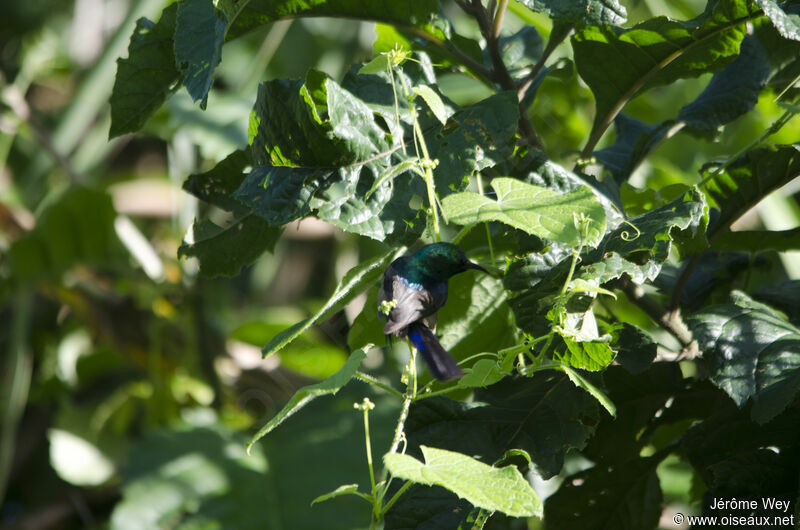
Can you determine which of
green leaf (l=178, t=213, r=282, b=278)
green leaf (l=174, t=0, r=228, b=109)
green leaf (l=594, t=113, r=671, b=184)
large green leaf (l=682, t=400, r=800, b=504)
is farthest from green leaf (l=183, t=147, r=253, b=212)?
large green leaf (l=682, t=400, r=800, b=504)

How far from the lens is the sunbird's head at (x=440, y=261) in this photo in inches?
22.5

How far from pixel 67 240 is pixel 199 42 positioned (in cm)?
109

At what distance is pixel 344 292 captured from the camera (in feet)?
1.75

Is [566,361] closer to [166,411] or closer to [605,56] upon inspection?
[605,56]

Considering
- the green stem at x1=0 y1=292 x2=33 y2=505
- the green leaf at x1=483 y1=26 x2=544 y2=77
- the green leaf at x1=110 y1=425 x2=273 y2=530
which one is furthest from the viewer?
the green stem at x1=0 y1=292 x2=33 y2=505

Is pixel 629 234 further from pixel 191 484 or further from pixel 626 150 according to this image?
pixel 191 484

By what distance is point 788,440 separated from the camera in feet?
1.93

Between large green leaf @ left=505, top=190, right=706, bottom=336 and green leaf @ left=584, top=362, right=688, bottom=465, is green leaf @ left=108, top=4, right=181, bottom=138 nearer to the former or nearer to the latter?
large green leaf @ left=505, top=190, right=706, bottom=336

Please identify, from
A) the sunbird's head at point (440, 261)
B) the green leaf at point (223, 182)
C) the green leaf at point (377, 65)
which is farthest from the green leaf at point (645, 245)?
the green leaf at point (223, 182)

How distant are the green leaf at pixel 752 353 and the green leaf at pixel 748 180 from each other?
0.35 feet

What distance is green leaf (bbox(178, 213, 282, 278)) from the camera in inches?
26.1

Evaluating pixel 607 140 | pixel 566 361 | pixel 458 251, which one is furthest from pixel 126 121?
pixel 607 140

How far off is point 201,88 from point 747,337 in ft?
1.37

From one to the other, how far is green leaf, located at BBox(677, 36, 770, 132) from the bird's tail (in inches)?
12.6
